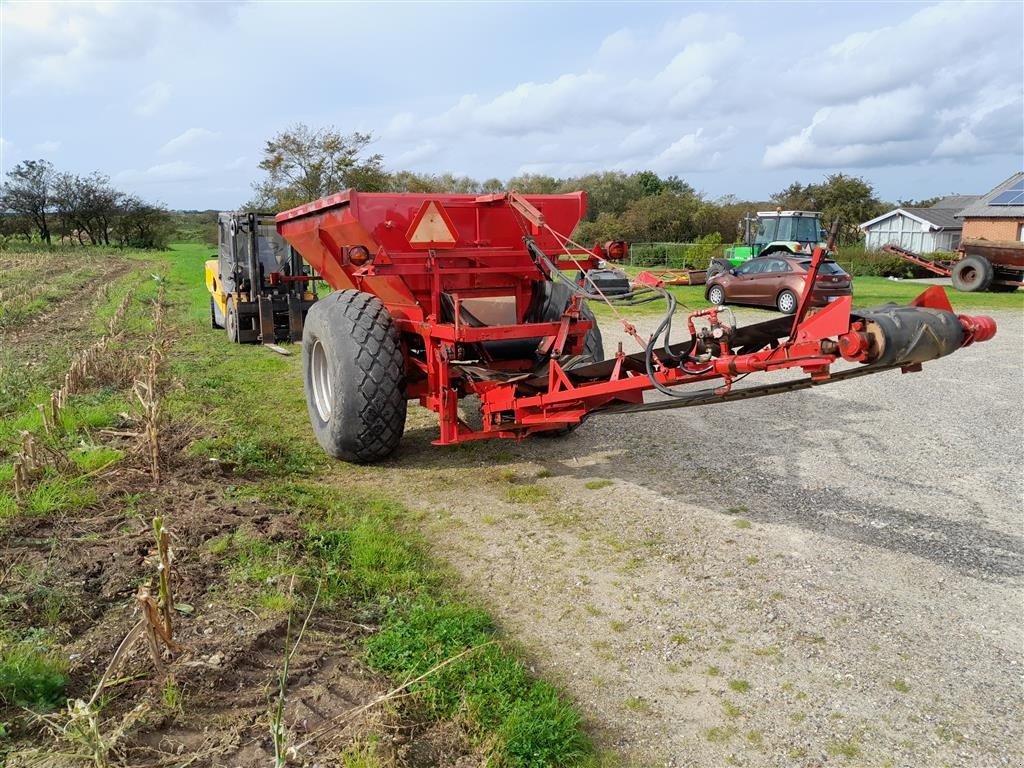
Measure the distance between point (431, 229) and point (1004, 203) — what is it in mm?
34458

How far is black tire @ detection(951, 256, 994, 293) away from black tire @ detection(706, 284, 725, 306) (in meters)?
8.66

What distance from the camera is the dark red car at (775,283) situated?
52.7 feet

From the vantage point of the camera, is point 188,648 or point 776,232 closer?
point 188,648

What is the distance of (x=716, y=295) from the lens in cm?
1836

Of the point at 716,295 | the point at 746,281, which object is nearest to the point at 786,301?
the point at 746,281

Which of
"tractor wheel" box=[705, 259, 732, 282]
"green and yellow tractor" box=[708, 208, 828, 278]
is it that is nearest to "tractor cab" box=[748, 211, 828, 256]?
"green and yellow tractor" box=[708, 208, 828, 278]

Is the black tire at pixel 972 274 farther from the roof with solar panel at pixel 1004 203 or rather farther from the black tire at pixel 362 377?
the black tire at pixel 362 377

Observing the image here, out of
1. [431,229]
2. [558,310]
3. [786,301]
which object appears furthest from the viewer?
[786,301]

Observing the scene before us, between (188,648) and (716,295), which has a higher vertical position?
(716,295)

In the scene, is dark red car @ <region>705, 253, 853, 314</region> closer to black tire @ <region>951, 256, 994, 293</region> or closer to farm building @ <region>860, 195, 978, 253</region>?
black tire @ <region>951, 256, 994, 293</region>

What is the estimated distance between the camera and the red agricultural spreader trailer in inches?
175

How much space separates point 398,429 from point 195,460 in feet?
4.66

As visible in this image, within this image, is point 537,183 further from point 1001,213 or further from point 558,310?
point 558,310

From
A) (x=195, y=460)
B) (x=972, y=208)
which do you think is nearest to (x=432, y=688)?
(x=195, y=460)
